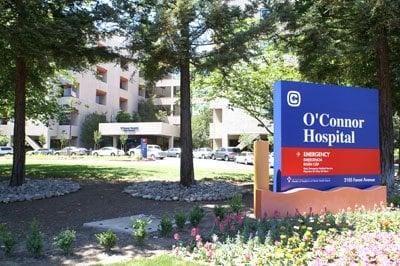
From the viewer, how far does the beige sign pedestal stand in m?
8.77

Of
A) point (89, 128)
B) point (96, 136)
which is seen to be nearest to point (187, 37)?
point (96, 136)

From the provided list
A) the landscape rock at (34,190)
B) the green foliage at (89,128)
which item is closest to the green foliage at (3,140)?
the green foliage at (89,128)

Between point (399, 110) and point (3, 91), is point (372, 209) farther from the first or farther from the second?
point (3, 91)

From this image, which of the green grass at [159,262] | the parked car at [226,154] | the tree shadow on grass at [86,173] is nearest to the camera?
the green grass at [159,262]

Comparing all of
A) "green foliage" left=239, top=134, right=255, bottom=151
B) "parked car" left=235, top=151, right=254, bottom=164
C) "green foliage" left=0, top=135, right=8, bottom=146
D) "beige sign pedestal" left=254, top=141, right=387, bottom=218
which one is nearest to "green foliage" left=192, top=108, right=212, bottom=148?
"green foliage" left=239, top=134, right=255, bottom=151

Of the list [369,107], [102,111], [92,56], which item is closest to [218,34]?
[92,56]

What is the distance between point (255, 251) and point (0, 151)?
61579mm

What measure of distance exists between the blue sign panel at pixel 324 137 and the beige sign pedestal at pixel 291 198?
0.18 meters

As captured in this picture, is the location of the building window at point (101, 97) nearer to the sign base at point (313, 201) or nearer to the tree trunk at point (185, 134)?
the tree trunk at point (185, 134)

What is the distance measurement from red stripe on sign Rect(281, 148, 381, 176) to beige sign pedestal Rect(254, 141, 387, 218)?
36 cm

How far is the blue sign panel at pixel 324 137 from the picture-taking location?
9.09 metres

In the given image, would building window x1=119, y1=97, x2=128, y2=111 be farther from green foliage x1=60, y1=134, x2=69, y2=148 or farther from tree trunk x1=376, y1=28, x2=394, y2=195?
tree trunk x1=376, y1=28, x2=394, y2=195

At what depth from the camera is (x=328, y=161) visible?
9664mm

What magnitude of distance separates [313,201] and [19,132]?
9.52 meters
